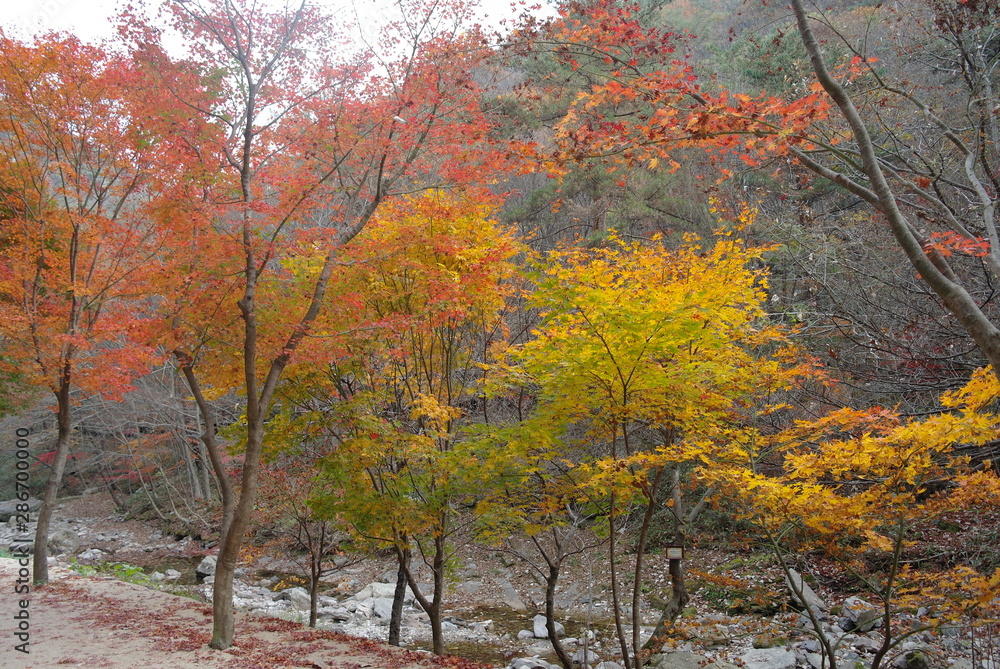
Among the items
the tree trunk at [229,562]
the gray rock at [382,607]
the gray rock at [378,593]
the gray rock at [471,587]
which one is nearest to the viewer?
the tree trunk at [229,562]

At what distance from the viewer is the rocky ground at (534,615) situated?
8.12 metres

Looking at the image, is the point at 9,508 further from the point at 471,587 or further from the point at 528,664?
the point at 528,664

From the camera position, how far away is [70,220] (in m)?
10.0

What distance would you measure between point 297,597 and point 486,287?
975cm

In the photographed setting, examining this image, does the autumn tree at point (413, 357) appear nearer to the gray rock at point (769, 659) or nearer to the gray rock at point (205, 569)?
the gray rock at point (769, 659)

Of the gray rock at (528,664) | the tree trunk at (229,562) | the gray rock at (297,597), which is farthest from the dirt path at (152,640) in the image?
the gray rock at (297,597)

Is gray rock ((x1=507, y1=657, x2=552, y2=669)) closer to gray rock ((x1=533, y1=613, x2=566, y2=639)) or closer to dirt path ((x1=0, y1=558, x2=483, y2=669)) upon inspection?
gray rock ((x1=533, y1=613, x2=566, y2=639))

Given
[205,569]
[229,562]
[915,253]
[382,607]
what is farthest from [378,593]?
[915,253]

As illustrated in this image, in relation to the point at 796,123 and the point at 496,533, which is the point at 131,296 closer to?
the point at 496,533

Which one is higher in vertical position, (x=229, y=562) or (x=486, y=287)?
(x=486, y=287)

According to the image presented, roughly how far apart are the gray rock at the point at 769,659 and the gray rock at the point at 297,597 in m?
9.15

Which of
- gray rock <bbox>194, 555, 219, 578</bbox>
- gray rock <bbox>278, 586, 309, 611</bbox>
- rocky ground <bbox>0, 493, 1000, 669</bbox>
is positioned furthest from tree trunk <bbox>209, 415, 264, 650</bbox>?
gray rock <bbox>194, 555, 219, 578</bbox>

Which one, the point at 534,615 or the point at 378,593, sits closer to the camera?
the point at 534,615

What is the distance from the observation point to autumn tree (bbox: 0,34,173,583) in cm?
909
